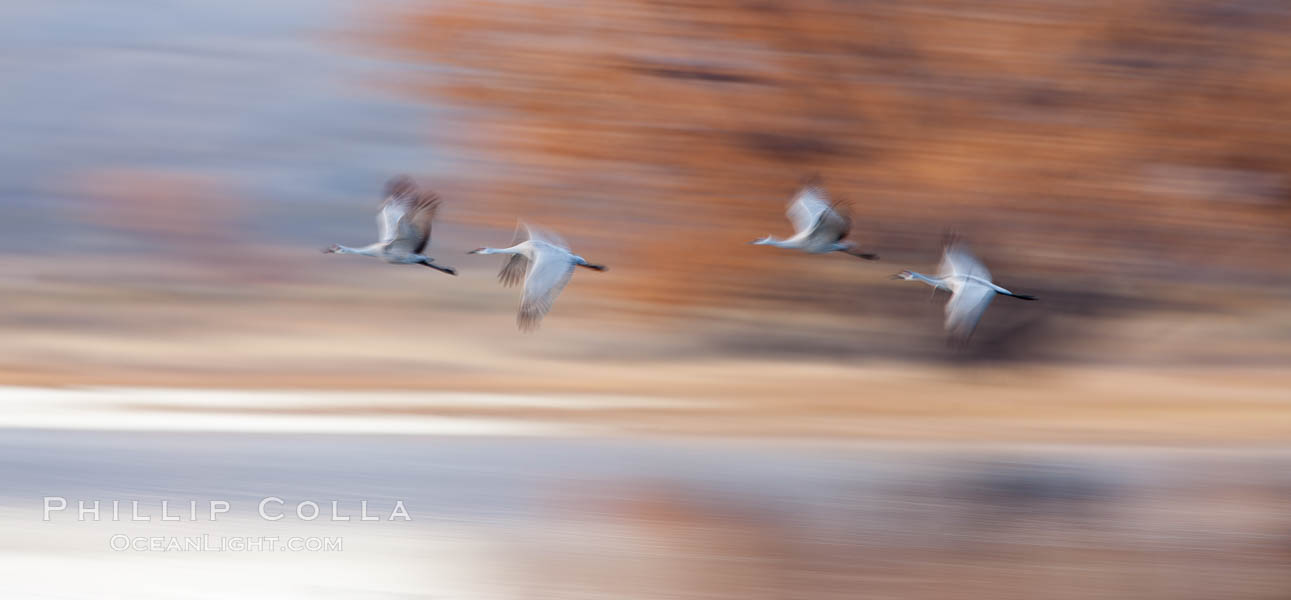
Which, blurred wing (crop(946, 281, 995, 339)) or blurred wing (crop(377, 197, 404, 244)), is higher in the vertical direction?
blurred wing (crop(377, 197, 404, 244))

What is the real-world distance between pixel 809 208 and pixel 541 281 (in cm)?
125

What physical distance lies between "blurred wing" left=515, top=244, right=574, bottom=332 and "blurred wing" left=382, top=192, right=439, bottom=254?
42 cm

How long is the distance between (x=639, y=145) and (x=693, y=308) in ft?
3.07

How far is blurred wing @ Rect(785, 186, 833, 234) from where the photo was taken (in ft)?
25.1

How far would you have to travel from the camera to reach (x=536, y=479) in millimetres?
8023

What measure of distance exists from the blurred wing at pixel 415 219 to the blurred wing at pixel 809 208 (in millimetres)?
1578

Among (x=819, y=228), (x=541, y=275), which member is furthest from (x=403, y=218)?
(x=819, y=228)

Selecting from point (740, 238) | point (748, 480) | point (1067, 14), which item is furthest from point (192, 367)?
point (1067, 14)

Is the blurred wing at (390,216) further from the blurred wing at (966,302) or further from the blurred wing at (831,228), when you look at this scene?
the blurred wing at (966,302)

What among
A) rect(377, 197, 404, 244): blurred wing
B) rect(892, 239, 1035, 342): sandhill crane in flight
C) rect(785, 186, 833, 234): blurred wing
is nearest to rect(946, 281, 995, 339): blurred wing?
rect(892, 239, 1035, 342): sandhill crane in flight

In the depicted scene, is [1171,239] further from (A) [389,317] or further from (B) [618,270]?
(A) [389,317]

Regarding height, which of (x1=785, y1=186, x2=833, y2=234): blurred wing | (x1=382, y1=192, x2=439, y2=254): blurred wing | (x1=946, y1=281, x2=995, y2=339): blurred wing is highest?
(x1=785, y1=186, x2=833, y2=234): blurred wing

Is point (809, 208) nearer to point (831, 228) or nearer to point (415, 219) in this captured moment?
point (831, 228)

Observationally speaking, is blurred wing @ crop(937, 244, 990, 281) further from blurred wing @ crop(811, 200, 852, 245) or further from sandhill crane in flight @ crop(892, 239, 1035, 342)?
blurred wing @ crop(811, 200, 852, 245)
